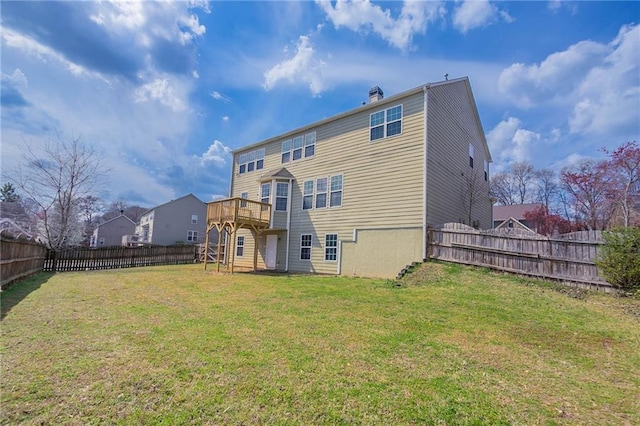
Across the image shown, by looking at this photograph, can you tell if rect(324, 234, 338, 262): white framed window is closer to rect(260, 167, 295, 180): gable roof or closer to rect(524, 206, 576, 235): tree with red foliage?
rect(260, 167, 295, 180): gable roof

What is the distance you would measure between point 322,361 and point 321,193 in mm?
11975

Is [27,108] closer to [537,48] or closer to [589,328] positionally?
[589,328]

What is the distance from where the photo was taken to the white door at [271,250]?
56.6 ft

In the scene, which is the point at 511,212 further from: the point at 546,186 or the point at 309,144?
the point at 309,144

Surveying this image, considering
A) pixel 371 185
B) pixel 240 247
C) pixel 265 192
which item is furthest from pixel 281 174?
pixel 240 247

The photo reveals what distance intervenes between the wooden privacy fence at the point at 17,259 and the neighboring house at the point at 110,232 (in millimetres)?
33844

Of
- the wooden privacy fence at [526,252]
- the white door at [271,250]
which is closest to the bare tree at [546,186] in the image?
the wooden privacy fence at [526,252]

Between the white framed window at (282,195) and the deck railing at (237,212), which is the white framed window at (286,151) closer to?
the white framed window at (282,195)

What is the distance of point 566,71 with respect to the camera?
13242 millimetres

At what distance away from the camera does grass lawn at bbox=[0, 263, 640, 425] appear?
112 inches

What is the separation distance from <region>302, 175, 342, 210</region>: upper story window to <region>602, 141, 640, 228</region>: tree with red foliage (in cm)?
1882

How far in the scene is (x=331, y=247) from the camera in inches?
578

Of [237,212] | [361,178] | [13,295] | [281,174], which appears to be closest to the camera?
[13,295]

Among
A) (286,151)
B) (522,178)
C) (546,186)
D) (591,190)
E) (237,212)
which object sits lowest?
(237,212)
